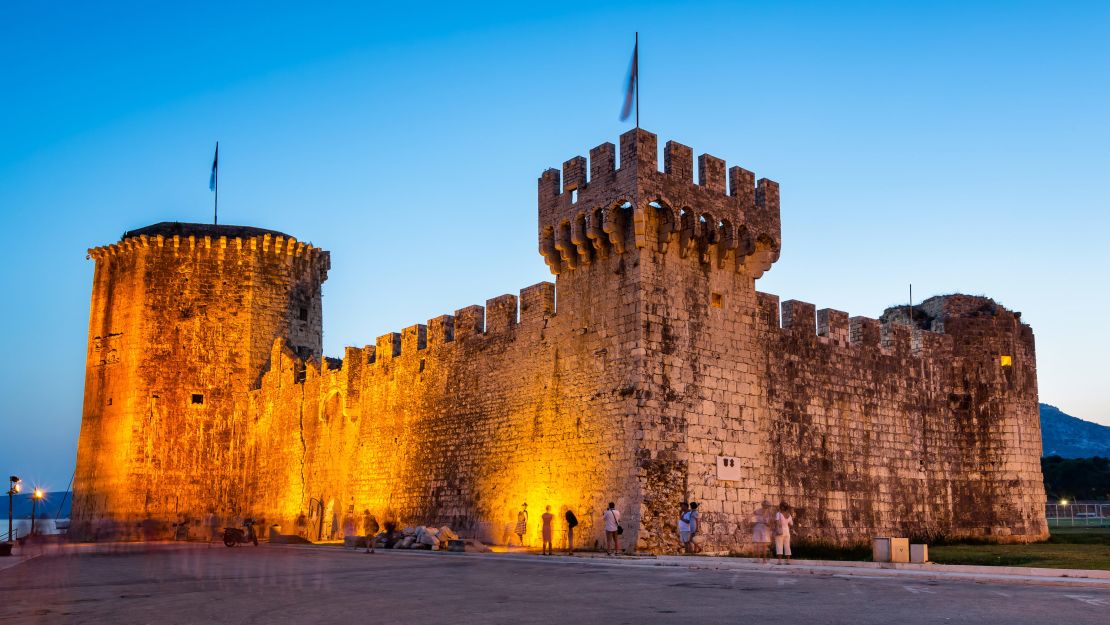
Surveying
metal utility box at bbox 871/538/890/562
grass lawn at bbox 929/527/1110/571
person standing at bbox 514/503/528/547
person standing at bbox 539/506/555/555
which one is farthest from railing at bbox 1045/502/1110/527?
person standing at bbox 539/506/555/555

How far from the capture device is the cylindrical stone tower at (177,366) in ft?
102

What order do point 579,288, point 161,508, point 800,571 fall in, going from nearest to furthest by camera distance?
point 800,571
point 579,288
point 161,508

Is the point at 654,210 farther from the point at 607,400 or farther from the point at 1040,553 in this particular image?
the point at 1040,553

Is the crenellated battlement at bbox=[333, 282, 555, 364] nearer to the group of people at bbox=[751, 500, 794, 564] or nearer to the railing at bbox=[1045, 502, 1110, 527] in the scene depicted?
the group of people at bbox=[751, 500, 794, 564]

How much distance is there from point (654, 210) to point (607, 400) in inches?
147

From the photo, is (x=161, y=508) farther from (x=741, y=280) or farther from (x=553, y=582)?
(x=553, y=582)

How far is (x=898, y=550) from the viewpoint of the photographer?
14.5 m

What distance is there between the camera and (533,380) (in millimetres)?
20734

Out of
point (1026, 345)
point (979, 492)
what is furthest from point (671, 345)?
point (1026, 345)

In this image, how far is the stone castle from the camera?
18.6 m

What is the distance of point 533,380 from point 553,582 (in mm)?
9057

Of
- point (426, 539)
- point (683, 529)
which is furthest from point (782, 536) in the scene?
point (426, 539)

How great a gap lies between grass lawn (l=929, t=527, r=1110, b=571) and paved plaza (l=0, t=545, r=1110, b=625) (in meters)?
4.20

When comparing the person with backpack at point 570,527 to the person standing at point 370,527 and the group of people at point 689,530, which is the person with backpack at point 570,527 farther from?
the person standing at point 370,527
